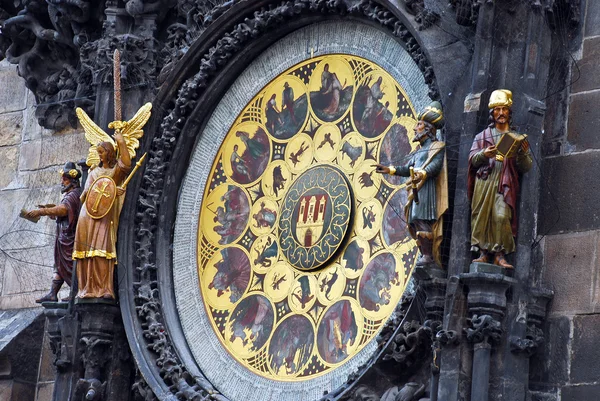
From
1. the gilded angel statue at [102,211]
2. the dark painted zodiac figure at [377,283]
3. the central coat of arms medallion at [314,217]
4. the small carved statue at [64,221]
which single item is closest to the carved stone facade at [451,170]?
the gilded angel statue at [102,211]

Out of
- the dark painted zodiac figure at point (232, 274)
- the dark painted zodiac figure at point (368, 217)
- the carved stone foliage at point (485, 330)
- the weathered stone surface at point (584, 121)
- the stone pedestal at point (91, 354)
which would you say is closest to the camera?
the carved stone foliage at point (485, 330)

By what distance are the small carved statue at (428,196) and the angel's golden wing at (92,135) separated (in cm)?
263

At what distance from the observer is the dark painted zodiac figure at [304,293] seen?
1182 cm

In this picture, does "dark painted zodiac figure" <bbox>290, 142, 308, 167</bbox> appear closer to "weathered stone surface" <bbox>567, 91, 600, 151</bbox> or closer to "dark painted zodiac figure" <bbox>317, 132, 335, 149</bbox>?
"dark painted zodiac figure" <bbox>317, 132, 335, 149</bbox>

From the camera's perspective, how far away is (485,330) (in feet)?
33.7

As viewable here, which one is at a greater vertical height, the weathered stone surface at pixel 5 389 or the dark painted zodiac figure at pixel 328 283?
the dark painted zodiac figure at pixel 328 283

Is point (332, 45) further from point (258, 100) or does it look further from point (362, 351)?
point (362, 351)

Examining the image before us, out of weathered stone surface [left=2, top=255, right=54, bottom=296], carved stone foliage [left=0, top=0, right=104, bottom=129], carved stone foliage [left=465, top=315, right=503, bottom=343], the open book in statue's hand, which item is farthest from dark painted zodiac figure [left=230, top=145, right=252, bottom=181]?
carved stone foliage [left=465, top=315, right=503, bottom=343]

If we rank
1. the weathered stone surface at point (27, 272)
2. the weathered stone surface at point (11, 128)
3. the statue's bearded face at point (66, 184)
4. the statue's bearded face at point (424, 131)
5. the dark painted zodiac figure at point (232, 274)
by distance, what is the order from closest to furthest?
1. the statue's bearded face at point (424, 131)
2. the dark painted zodiac figure at point (232, 274)
3. the statue's bearded face at point (66, 184)
4. the weathered stone surface at point (27, 272)
5. the weathered stone surface at point (11, 128)

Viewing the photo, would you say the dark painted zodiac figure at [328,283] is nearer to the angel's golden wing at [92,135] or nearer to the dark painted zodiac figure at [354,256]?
the dark painted zodiac figure at [354,256]

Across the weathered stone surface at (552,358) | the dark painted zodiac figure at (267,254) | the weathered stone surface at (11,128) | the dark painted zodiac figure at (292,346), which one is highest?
the weathered stone surface at (11,128)

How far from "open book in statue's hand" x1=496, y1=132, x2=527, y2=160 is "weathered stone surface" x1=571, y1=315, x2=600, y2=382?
38.5 inches

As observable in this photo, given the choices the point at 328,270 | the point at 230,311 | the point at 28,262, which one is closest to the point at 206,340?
the point at 230,311

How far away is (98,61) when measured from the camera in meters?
13.1
